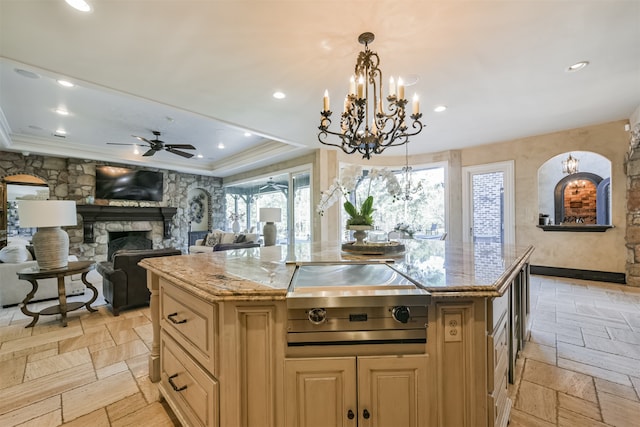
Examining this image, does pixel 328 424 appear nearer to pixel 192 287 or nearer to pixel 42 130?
pixel 192 287

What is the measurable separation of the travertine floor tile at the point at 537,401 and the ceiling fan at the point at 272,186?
5922 millimetres

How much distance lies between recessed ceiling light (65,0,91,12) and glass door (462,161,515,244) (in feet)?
19.9

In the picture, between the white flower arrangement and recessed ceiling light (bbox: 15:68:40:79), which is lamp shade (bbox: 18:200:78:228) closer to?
recessed ceiling light (bbox: 15:68:40:79)

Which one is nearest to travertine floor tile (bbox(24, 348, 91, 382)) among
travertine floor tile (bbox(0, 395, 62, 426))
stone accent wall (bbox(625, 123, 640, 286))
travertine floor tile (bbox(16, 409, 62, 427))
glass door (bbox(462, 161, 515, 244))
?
travertine floor tile (bbox(0, 395, 62, 426))

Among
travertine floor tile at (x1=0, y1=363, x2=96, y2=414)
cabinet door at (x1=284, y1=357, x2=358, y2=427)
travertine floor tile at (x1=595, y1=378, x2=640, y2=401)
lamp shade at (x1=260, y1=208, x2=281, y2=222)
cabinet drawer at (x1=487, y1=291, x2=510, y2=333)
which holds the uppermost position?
lamp shade at (x1=260, y1=208, x2=281, y2=222)

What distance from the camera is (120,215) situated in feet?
21.6

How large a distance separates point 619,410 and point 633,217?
400cm

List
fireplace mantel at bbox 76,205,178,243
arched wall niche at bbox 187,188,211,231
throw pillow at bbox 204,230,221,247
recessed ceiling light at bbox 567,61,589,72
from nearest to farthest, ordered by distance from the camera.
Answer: recessed ceiling light at bbox 567,61,589,72 → fireplace mantel at bbox 76,205,178,243 → throw pillow at bbox 204,230,221,247 → arched wall niche at bbox 187,188,211,231

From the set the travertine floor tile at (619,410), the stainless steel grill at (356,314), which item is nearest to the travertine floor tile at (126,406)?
the stainless steel grill at (356,314)

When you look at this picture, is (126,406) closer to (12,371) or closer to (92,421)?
(92,421)

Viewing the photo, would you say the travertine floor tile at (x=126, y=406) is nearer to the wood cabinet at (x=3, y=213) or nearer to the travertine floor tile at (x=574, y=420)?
the travertine floor tile at (x=574, y=420)

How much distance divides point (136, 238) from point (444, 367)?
319 inches

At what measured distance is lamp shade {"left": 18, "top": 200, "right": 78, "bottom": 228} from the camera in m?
2.66

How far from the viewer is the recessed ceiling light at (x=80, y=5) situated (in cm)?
172
